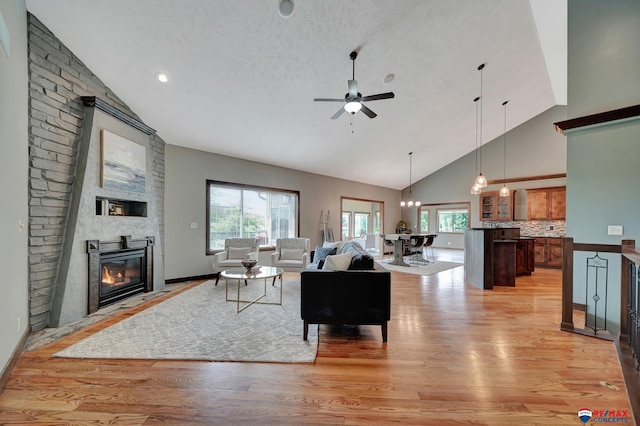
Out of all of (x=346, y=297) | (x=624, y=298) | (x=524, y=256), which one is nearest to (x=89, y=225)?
(x=346, y=297)

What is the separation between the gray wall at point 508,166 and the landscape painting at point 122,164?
9.76m

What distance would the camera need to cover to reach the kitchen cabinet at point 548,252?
7.23m

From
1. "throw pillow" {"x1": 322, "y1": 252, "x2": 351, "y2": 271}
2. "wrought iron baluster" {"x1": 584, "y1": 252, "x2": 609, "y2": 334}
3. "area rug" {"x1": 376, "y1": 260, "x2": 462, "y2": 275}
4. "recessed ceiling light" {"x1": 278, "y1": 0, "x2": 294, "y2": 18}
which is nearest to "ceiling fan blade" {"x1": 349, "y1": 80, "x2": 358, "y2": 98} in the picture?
"recessed ceiling light" {"x1": 278, "y1": 0, "x2": 294, "y2": 18}

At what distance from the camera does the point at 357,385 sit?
2051 mm

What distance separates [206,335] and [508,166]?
32.4ft

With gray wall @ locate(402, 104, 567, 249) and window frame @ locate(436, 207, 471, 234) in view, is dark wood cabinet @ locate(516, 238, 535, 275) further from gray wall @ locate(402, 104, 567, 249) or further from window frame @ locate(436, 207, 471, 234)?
window frame @ locate(436, 207, 471, 234)

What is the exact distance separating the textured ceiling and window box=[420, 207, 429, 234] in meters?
4.94

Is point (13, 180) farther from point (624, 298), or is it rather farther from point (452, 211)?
point (452, 211)

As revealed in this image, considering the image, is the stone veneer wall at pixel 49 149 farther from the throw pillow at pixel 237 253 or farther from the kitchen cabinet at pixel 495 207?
the kitchen cabinet at pixel 495 207

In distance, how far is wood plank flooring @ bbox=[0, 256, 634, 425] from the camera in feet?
5.69

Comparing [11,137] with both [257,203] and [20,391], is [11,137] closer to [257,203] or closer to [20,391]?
[20,391]

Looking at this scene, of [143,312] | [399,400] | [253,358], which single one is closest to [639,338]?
[399,400]

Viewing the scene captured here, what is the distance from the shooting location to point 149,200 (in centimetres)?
468

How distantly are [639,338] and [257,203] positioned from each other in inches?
255
